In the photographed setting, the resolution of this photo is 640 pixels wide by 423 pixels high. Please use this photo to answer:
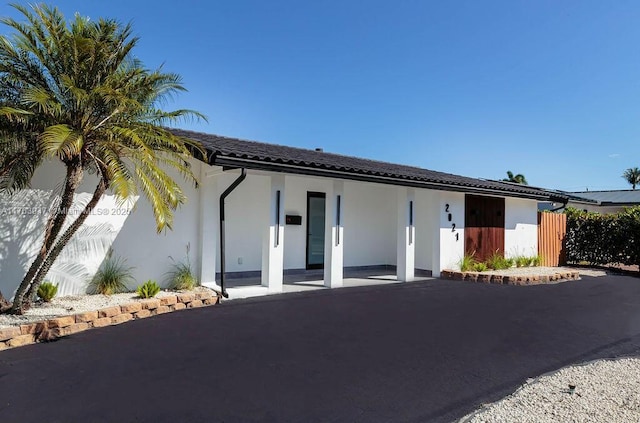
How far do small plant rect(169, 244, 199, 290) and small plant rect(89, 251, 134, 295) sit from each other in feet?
2.96

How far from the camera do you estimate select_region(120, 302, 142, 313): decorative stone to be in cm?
702

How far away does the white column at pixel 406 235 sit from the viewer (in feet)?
40.2

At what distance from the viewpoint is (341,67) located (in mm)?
16203

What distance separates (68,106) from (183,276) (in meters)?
4.23

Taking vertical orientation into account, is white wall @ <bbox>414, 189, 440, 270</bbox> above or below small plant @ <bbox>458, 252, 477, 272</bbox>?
above

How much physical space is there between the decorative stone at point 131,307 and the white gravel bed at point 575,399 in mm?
5961

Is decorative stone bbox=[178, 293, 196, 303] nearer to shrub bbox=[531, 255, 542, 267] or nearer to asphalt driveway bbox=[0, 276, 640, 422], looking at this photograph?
asphalt driveway bbox=[0, 276, 640, 422]

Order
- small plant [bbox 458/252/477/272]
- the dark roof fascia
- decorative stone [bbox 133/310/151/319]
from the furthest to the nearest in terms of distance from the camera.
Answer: small plant [bbox 458/252/477/272] → the dark roof fascia → decorative stone [bbox 133/310/151/319]

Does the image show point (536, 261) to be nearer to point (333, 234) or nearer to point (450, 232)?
point (450, 232)

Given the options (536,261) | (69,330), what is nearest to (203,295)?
(69,330)

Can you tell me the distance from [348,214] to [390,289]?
13.4 feet

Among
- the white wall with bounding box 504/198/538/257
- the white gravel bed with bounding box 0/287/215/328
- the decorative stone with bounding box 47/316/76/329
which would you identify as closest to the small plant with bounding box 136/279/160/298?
the white gravel bed with bounding box 0/287/215/328

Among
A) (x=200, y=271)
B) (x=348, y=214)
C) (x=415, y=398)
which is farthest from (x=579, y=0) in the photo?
(x=200, y=271)

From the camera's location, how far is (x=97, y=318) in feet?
21.6
